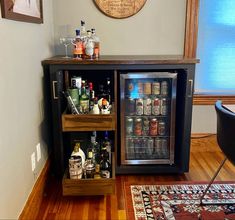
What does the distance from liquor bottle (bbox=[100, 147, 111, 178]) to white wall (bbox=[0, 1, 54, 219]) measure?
1.55ft

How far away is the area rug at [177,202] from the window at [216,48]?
1066 millimetres

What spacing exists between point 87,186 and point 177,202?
67 cm

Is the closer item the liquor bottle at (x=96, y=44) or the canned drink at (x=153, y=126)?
the liquor bottle at (x=96, y=44)

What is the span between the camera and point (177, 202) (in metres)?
2.09

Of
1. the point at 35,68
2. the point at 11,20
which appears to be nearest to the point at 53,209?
the point at 35,68

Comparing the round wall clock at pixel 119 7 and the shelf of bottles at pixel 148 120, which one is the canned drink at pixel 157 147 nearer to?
the shelf of bottles at pixel 148 120

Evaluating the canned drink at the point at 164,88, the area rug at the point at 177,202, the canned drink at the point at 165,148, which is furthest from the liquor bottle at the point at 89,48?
the area rug at the point at 177,202

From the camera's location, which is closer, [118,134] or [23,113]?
[23,113]

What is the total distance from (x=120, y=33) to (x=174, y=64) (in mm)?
751

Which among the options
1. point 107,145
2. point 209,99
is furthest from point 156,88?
point 209,99

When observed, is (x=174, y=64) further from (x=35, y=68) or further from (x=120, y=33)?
(x=35, y=68)

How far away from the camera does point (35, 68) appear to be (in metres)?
2.04

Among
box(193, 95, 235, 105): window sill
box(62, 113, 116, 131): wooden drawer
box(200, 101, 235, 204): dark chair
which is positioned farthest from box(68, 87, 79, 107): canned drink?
box(193, 95, 235, 105): window sill

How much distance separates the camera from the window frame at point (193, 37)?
2.67 metres
